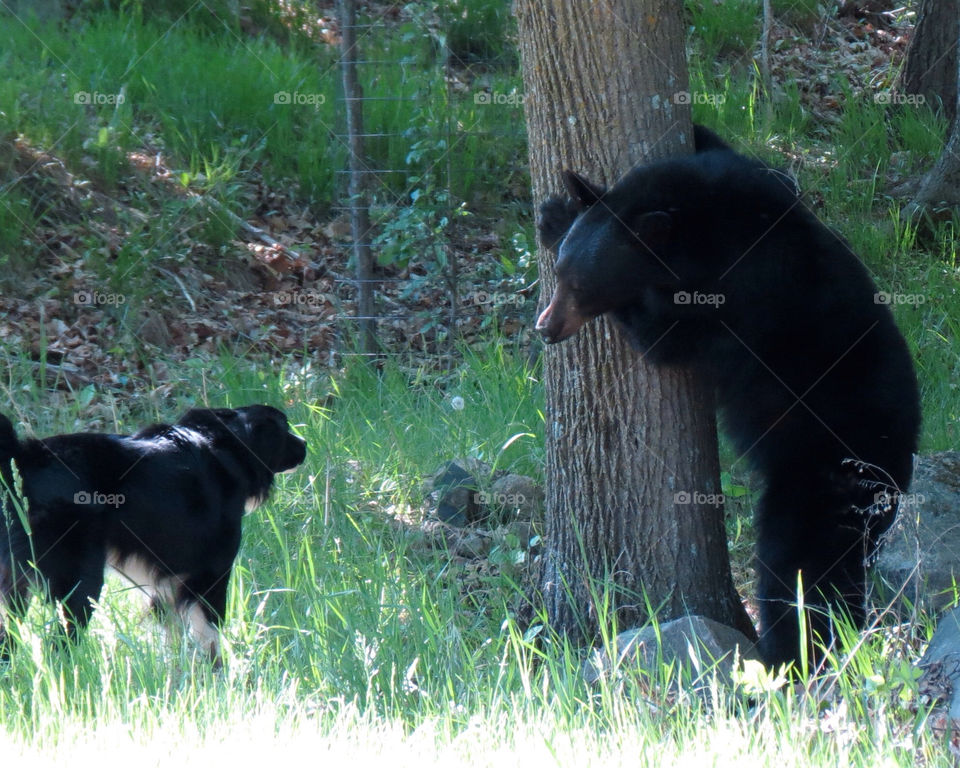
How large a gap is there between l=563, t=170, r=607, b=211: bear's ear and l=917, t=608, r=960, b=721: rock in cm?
182

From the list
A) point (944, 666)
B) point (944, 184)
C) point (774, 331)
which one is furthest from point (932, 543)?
point (944, 184)

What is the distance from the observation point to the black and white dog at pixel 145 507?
3.98 m

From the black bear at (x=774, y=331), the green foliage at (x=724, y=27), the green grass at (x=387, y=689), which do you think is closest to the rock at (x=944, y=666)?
the green grass at (x=387, y=689)

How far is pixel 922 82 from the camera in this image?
9422 millimetres

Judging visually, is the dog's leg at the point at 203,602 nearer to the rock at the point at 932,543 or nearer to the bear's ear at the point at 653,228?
the bear's ear at the point at 653,228

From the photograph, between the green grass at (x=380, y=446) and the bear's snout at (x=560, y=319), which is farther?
the bear's snout at (x=560, y=319)

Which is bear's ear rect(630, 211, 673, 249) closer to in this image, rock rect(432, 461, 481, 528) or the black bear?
the black bear

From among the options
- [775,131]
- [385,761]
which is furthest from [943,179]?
[385,761]

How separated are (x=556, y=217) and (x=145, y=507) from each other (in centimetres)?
200

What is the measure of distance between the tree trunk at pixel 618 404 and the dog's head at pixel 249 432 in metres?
1.41

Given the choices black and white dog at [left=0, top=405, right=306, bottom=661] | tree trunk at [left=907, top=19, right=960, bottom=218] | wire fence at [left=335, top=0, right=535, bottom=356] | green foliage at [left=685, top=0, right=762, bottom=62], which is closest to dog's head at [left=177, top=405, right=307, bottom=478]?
black and white dog at [left=0, top=405, right=306, bottom=661]

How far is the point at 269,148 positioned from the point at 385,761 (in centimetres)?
799

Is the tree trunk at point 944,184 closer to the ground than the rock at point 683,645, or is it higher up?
higher up

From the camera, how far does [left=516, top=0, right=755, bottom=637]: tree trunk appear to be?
379 centimetres
